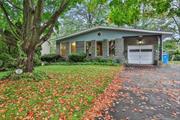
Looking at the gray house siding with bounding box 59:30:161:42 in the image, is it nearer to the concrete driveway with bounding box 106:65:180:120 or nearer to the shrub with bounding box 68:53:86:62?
the shrub with bounding box 68:53:86:62

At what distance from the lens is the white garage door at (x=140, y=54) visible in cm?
2106

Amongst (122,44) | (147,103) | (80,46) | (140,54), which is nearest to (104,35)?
(122,44)

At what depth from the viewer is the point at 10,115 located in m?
5.72

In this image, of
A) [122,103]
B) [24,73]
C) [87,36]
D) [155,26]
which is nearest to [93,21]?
[155,26]

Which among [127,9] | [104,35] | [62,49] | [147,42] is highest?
[104,35]

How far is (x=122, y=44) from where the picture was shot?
2186 centimetres

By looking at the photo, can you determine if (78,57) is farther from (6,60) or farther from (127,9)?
(127,9)

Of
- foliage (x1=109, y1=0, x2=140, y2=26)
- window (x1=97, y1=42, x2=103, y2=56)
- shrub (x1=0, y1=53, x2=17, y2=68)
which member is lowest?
shrub (x1=0, y1=53, x2=17, y2=68)

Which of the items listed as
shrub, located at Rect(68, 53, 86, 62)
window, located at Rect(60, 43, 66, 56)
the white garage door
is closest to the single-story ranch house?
the white garage door

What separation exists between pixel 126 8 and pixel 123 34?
12.9 m

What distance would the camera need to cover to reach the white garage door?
2106cm

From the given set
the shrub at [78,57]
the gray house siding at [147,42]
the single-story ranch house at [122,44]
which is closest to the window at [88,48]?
the single-story ranch house at [122,44]

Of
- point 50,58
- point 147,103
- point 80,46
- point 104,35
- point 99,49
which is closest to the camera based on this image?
point 147,103

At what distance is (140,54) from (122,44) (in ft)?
6.58
